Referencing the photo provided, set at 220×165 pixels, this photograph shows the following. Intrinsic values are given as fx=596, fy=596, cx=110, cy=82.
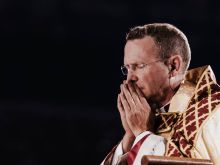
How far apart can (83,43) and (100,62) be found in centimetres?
25

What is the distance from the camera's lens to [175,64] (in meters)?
2.41

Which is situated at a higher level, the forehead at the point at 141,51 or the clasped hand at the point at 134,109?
the forehead at the point at 141,51

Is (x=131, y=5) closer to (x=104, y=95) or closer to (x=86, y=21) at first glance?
(x=86, y=21)

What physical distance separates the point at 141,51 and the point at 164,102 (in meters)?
0.23

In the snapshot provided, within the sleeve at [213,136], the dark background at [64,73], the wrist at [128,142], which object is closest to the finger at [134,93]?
the wrist at [128,142]

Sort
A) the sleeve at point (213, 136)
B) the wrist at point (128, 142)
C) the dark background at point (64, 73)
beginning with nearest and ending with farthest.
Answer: the sleeve at point (213, 136) → the wrist at point (128, 142) → the dark background at point (64, 73)

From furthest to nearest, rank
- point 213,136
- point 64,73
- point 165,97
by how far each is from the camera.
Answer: point 64,73
point 165,97
point 213,136

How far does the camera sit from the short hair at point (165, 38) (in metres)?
2.39

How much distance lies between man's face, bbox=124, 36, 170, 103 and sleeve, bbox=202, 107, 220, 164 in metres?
0.27

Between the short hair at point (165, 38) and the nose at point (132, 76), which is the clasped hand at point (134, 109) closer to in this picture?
the nose at point (132, 76)

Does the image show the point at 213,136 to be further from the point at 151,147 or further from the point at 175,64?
the point at 175,64

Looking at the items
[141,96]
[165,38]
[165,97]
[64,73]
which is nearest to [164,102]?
[165,97]

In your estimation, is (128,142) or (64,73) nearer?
(128,142)

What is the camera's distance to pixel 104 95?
17.4ft
